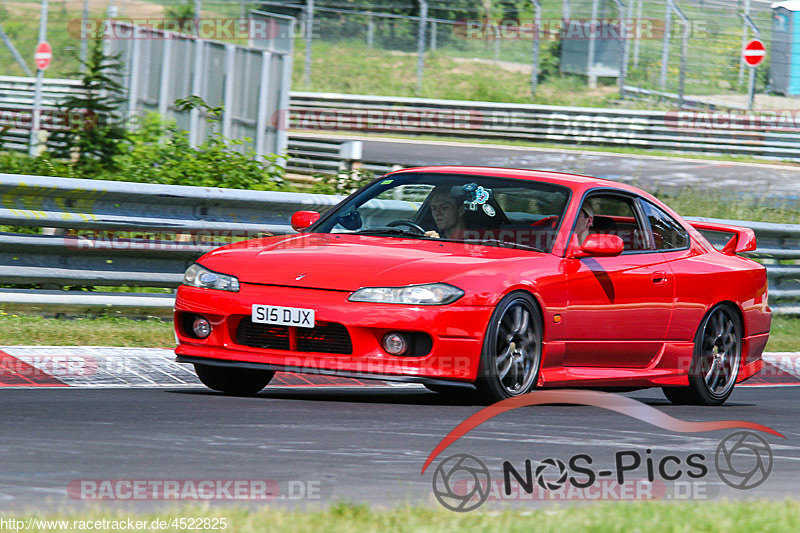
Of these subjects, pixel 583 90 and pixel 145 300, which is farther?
pixel 583 90

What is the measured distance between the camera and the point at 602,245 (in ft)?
25.7

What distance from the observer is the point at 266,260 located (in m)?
7.39

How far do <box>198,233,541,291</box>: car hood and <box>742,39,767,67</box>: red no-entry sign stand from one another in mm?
22226

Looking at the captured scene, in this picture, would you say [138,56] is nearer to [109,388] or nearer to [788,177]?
[788,177]

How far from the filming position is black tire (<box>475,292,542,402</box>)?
7.11 meters

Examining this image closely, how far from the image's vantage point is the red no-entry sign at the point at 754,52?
28.5 m

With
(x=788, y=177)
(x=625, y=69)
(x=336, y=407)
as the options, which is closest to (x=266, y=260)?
(x=336, y=407)

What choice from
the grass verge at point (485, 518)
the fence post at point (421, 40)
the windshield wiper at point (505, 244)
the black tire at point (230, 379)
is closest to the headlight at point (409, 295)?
the windshield wiper at point (505, 244)

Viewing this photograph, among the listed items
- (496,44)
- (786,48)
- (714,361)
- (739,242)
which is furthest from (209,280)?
Result: (496,44)

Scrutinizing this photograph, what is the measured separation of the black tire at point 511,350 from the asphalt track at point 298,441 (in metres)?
0.15

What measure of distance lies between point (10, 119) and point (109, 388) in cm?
2003

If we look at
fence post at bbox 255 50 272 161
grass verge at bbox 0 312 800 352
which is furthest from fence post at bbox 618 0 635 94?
grass verge at bbox 0 312 800 352

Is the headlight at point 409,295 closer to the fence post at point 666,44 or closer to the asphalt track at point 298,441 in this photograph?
the asphalt track at point 298,441

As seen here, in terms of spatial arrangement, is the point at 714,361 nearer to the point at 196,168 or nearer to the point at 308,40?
the point at 196,168
